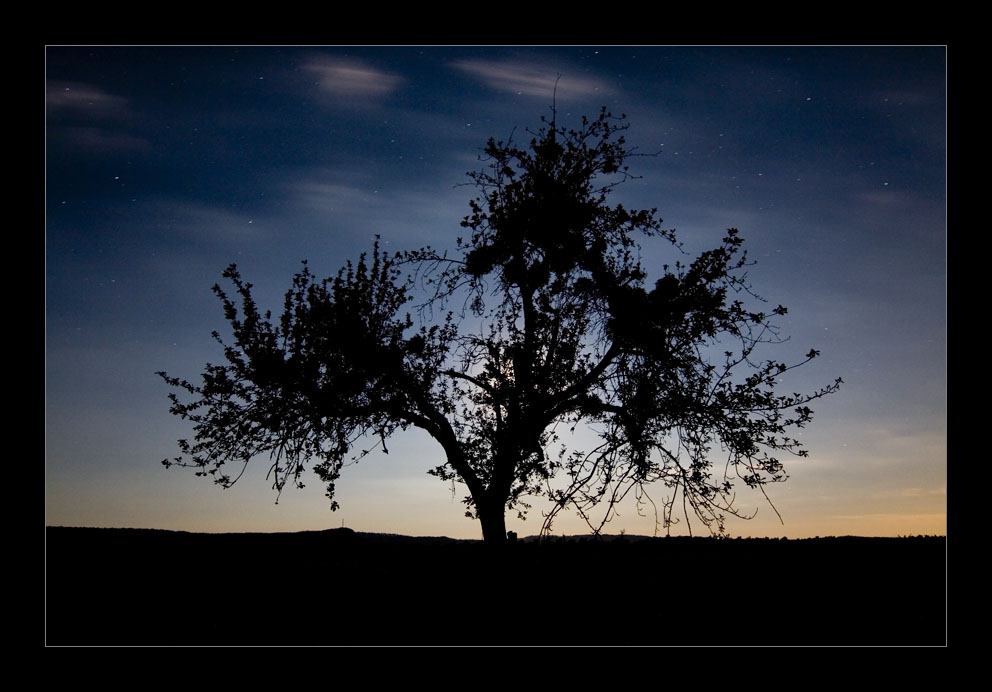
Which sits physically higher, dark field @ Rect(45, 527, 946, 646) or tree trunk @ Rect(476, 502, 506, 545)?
tree trunk @ Rect(476, 502, 506, 545)

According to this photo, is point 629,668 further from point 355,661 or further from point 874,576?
point 874,576

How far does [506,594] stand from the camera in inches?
467

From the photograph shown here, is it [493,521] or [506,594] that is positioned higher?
[493,521]

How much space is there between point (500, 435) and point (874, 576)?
810 cm

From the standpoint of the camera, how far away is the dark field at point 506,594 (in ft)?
33.0

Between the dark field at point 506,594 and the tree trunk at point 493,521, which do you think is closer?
the dark field at point 506,594

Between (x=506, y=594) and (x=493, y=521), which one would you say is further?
(x=493, y=521)

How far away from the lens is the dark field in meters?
10.1

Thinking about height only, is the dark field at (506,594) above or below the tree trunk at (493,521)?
below

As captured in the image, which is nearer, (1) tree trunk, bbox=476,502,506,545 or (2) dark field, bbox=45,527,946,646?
(2) dark field, bbox=45,527,946,646
